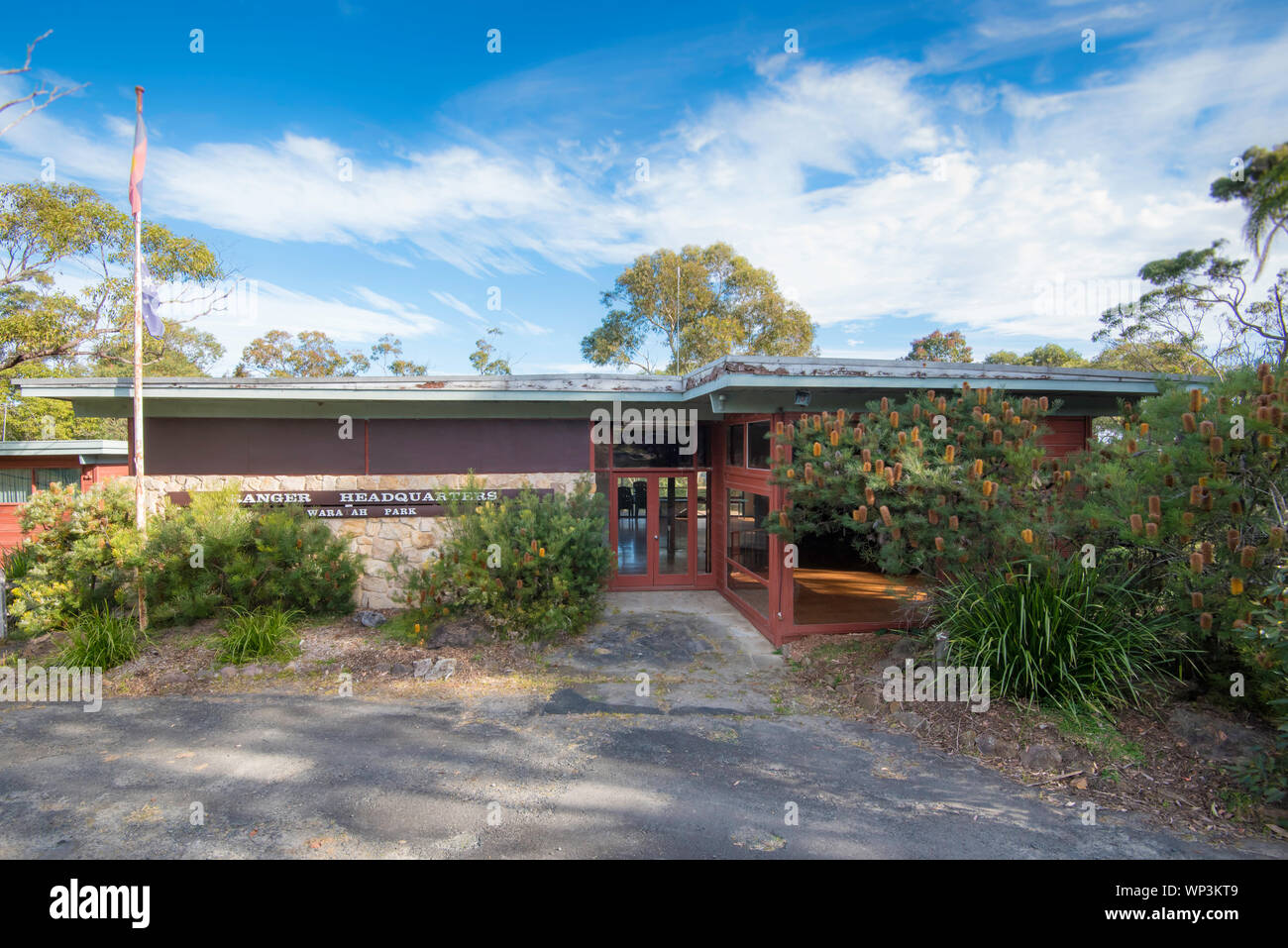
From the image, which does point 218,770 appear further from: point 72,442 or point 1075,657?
point 72,442

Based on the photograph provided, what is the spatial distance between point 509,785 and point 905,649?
470cm

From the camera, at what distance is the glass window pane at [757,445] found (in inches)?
347

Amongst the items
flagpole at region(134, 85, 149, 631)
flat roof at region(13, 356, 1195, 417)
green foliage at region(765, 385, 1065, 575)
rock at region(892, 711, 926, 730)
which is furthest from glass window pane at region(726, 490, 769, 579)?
flagpole at region(134, 85, 149, 631)

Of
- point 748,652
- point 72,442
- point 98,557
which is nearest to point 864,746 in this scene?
point 748,652

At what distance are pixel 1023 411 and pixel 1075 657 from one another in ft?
8.59

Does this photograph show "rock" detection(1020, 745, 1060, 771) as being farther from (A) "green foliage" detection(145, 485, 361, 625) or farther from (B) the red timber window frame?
(A) "green foliage" detection(145, 485, 361, 625)

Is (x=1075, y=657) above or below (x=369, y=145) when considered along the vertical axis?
below

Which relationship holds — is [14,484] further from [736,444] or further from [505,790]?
[505,790]

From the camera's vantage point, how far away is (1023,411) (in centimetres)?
663

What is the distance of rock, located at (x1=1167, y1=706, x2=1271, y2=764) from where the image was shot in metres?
4.58

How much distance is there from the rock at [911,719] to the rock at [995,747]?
1.74 feet

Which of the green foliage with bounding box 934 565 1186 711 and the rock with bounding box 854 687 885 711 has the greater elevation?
the green foliage with bounding box 934 565 1186 711

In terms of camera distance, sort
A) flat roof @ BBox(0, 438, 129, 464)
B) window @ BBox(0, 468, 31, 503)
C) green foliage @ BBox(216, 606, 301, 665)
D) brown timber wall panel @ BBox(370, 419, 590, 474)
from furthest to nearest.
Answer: window @ BBox(0, 468, 31, 503) < flat roof @ BBox(0, 438, 129, 464) < brown timber wall panel @ BBox(370, 419, 590, 474) < green foliage @ BBox(216, 606, 301, 665)

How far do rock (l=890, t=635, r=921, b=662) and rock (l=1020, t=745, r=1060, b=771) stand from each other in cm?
190
